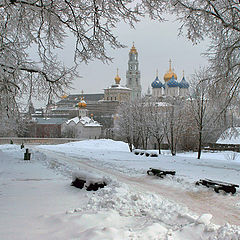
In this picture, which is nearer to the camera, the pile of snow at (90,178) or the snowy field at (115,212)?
the snowy field at (115,212)

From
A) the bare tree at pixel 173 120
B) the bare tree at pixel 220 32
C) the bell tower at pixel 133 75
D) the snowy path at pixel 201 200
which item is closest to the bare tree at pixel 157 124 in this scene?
the bare tree at pixel 173 120

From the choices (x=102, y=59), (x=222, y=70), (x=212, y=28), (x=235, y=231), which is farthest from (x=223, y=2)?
(x=235, y=231)

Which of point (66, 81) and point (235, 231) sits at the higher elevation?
point (66, 81)

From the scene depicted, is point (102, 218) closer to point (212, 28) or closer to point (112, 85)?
point (212, 28)

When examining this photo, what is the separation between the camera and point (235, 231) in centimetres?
511

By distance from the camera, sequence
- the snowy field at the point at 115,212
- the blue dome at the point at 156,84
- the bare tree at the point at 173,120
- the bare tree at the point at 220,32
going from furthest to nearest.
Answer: the blue dome at the point at 156,84
the bare tree at the point at 173,120
the bare tree at the point at 220,32
the snowy field at the point at 115,212

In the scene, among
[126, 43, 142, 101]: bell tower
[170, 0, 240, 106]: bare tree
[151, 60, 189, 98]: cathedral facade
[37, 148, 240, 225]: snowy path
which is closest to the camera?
[37, 148, 240, 225]: snowy path

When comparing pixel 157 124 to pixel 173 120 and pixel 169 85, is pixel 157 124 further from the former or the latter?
pixel 169 85

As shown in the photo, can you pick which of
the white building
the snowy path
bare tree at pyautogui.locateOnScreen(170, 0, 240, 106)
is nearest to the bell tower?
the white building

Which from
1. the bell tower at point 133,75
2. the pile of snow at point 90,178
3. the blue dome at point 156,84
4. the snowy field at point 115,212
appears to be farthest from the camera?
the bell tower at point 133,75

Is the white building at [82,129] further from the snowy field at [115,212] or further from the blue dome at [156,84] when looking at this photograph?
the snowy field at [115,212]

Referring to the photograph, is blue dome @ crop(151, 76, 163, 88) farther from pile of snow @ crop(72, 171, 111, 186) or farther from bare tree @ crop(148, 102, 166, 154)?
pile of snow @ crop(72, 171, 111, 186)

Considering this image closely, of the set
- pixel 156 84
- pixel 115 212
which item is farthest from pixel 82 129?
pixel 115 212

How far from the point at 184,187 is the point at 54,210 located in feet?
14.7
